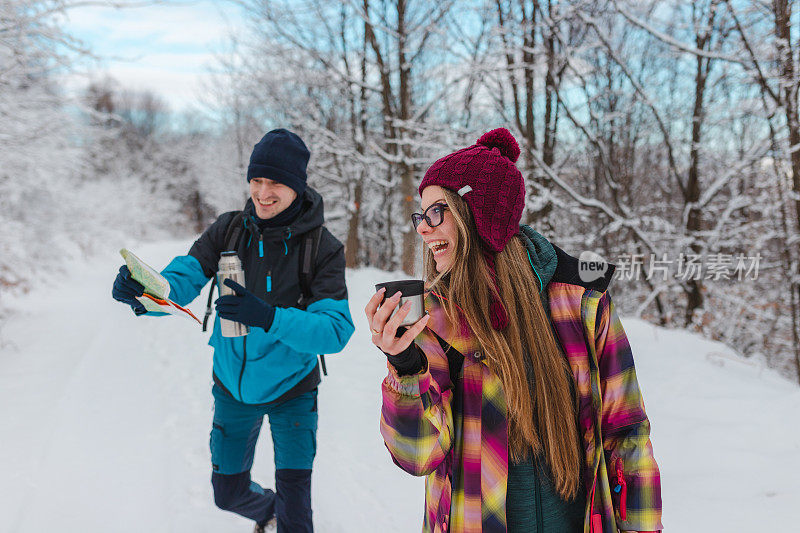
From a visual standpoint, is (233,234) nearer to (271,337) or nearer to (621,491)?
(271,337)

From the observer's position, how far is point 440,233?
56.6 inches

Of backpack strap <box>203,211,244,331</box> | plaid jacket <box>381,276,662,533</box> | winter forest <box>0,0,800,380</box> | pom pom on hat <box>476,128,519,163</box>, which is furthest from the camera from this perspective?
winter forest <box>0,0,800,380</box>

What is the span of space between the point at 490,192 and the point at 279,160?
50.4 inches

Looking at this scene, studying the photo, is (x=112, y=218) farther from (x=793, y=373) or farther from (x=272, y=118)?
(x=793, y=373)

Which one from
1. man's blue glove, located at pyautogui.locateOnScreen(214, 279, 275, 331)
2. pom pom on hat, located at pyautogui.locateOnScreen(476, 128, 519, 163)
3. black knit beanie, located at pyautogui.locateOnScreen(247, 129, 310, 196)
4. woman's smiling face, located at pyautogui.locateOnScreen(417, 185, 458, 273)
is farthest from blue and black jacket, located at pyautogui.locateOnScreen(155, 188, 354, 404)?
pom pom on hat, located at pyautogui.locateOnScreen(476, 128, 519, 163)

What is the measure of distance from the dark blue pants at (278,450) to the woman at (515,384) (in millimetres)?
1060

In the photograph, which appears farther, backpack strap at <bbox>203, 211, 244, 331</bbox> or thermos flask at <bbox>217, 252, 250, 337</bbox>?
backpack strap at <bbox>203, 211, 244, 331</bbox>

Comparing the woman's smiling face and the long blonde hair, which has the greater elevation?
the woman's smiling face

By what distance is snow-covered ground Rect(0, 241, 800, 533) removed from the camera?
3.04m

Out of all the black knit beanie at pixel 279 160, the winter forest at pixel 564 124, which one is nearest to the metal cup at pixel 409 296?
the black knit beanie at pixel 279 160

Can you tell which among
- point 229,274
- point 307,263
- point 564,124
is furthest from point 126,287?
point 564,124

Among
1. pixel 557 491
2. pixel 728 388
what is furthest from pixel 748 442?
pixel 557 491

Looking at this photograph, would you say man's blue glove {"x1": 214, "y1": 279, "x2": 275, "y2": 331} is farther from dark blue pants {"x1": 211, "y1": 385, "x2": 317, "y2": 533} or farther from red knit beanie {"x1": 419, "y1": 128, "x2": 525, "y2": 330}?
red knit beanie {"x1": 419, "y1": 128, "x2": 525, "y2": 330}

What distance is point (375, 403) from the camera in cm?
493
